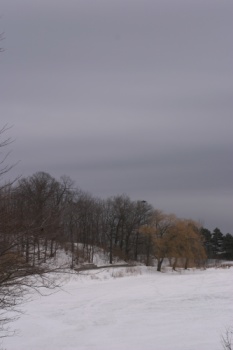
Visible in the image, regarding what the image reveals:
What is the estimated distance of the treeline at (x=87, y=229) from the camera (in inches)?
293

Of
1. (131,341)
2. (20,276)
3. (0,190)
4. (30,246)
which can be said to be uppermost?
(0,190)

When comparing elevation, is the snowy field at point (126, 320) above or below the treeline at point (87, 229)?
below

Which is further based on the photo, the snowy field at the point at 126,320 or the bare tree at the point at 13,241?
the snowy field at the point at 126,320

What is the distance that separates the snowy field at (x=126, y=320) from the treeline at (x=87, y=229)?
10.2ft

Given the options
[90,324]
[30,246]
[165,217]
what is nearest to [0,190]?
[30,246]

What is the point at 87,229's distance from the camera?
75.7 metres

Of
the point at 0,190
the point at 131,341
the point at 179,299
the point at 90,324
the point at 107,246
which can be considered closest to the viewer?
the point at 0,190

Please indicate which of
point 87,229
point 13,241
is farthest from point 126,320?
point 87,229

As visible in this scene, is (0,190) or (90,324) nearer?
(0,190)

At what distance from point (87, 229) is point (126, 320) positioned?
54.5m

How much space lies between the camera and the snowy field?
16422 mm

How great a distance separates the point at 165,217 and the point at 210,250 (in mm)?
44328

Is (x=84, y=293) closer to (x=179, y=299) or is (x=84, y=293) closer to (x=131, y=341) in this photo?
(x=179, y=299)

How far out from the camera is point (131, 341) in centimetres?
1684
